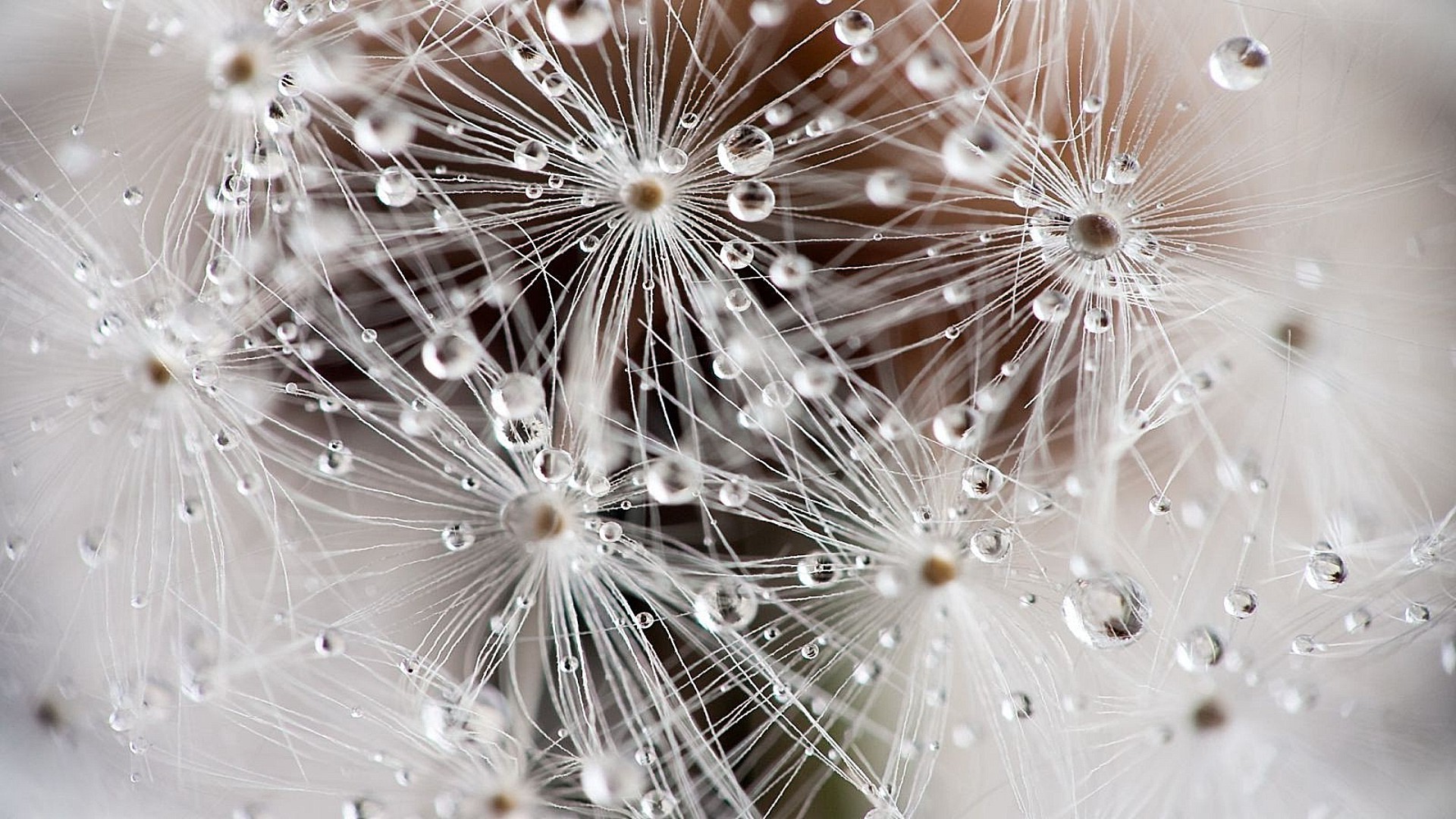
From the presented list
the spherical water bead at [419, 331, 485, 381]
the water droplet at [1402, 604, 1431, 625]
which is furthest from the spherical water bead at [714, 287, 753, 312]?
the water droplet at [1402, 604, 1431, 625]

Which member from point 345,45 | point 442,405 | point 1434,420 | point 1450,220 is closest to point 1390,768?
point 1434,420

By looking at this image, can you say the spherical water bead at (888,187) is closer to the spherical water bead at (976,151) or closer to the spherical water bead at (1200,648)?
the spherical water bead at (976,151)

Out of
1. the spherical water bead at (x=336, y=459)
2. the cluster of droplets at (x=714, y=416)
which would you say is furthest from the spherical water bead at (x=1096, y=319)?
the spherical water bead at (x=336, y=459)

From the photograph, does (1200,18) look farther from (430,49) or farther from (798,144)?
(430,49)

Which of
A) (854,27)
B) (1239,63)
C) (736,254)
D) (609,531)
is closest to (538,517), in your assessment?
(609,531)

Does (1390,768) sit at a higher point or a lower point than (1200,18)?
lower

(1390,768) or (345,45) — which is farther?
(1390,768)

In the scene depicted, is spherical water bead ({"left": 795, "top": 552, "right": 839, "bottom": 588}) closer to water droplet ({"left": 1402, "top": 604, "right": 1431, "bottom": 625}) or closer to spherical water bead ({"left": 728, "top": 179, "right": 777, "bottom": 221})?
spherical water bead ({"left": 728, "top": 179, "right": 777, "bottom": 221})
